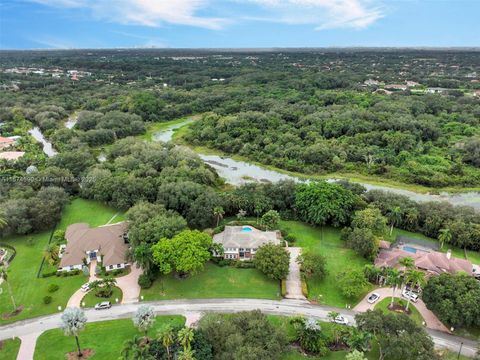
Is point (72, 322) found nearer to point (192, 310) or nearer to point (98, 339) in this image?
point (98, 339)

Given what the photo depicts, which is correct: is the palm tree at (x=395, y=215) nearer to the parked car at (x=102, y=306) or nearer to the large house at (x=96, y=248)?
the large house at (x=96, y=248)

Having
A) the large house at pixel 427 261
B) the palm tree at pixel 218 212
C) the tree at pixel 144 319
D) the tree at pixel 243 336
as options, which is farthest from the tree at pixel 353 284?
the tree at pixel 144 319

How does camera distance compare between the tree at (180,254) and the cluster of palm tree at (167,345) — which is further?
the tree at (180,254)

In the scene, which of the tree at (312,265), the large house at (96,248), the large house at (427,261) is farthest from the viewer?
the large house at (96,248)

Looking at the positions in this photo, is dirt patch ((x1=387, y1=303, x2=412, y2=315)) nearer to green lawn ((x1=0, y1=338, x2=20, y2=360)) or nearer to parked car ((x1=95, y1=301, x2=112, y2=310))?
parked car ((x1=95, y1=301, x2=112, y2=310))

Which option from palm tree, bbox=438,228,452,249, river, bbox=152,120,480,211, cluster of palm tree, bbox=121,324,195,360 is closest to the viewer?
cluster of palm tree, bbox=121,324,195,360

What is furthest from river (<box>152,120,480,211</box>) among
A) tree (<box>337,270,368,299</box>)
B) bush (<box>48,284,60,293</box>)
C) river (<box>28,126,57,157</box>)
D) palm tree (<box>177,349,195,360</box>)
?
palm tree (<box>177,349,195,360</box>)
